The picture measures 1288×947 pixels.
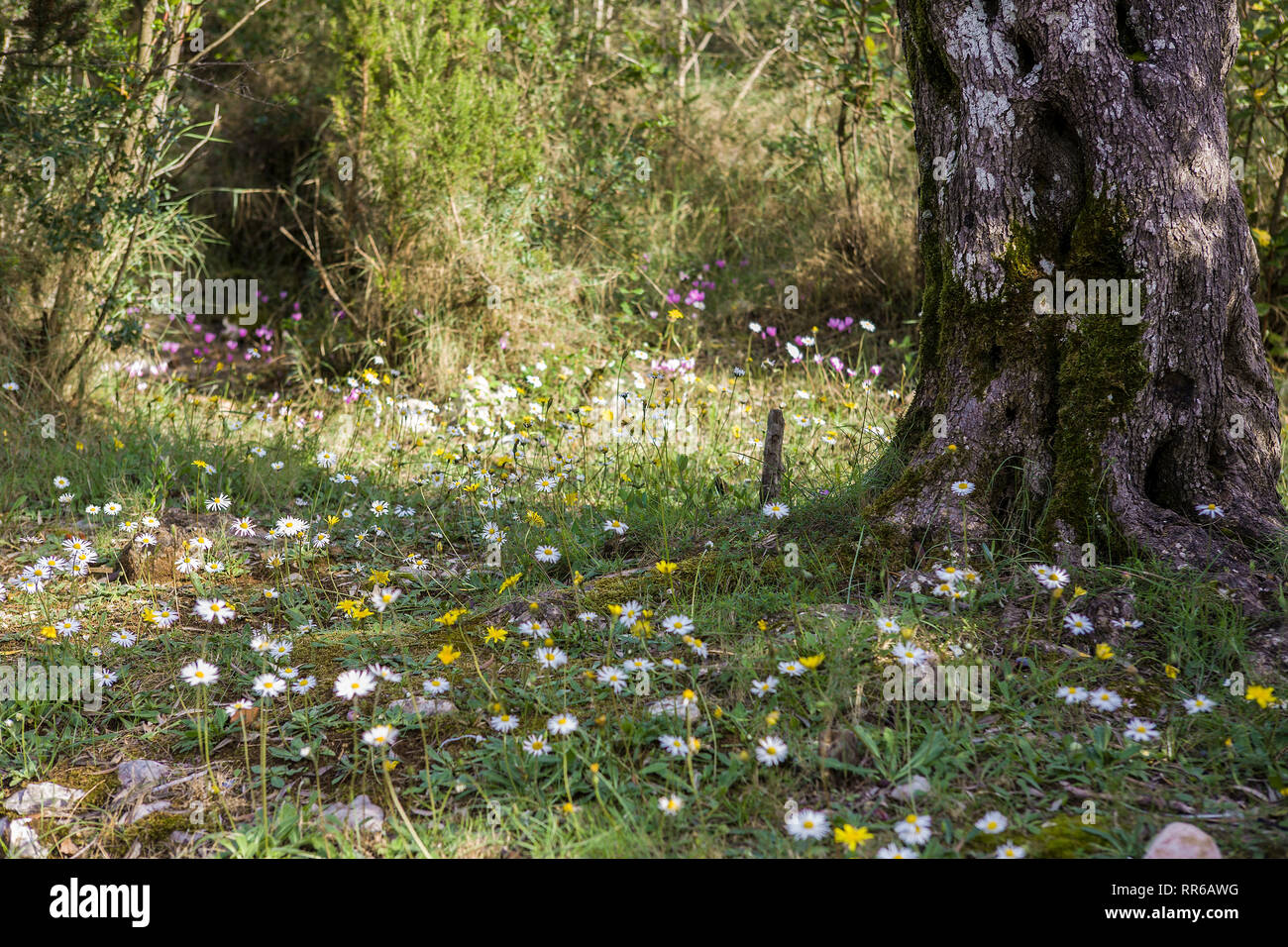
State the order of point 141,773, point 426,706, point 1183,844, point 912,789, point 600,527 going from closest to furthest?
point 1183,844
point 912,789
point 141,773
point 426,706
point 600,527

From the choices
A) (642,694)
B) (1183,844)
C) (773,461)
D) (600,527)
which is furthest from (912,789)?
(600,527)

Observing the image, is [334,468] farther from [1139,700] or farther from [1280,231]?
[1280,231]

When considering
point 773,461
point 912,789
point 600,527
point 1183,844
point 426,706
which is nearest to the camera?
point 1183,844

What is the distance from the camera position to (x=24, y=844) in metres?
2.09

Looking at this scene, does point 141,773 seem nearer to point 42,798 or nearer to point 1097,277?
point 42,798

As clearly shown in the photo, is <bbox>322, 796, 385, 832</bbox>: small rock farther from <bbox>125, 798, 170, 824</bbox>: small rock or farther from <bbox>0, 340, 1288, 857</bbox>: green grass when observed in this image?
<bbox>125, 798, 170, 824</bbox>: small rock

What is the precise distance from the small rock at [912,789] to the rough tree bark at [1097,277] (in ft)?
3.34

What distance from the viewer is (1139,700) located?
7.84ft

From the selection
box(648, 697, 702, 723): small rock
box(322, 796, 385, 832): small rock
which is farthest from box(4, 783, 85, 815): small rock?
box(648, 697, 702, 723): small rock

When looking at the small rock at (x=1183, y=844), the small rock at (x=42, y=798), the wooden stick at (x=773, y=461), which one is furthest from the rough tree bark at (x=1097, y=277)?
the small rock at (x=42, y=798)

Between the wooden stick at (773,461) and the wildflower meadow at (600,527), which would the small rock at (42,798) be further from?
the wooden stick at (773,461)

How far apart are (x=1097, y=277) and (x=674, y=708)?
Result: 174 centimetres

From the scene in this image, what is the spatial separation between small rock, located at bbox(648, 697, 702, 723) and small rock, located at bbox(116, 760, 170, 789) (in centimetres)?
115

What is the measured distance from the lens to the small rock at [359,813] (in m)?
2.07
